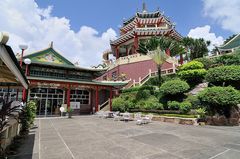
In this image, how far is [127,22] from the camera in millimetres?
39500

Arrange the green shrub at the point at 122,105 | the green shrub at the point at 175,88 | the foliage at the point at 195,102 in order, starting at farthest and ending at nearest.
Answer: the green shrub at the point at 122,105 → the green shrub at the point at 175,88 → the foliage at the point at 195,102

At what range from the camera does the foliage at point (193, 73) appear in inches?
740

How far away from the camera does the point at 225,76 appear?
13398mm

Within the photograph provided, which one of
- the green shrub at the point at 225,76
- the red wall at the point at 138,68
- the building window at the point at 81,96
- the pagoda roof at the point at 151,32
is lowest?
the building window at the point at 81,96

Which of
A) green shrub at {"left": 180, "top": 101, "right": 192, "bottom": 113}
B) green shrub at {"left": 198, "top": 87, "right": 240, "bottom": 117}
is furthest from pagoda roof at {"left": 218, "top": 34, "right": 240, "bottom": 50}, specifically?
green shrub at {"left": 180, "top": 101, "right": 192, "bottom": 113}

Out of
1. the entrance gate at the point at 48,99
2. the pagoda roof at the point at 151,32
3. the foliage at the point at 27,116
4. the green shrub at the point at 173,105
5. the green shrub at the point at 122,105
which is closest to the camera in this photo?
the foliage at the point at 27,116

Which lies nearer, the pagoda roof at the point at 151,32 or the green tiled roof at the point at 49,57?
the green tiled roof at the point at 49,57

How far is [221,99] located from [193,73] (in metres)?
7.48

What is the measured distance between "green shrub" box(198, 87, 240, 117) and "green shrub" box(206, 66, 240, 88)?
1.62m

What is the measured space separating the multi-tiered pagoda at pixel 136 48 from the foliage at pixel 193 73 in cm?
363

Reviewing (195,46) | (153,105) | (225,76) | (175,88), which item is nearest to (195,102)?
(175,88)

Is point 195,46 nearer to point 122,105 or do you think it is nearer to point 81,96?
point 122,105

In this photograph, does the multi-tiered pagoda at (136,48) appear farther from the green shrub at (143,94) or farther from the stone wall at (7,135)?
the stone wall at (7,135)

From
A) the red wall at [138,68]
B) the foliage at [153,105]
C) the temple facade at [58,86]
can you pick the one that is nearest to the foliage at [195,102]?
the foliage at [153,105]
